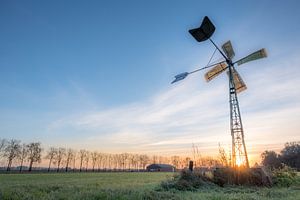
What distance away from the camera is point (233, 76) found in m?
17.7

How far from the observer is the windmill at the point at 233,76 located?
567 inches

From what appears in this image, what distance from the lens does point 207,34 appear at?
1455cm

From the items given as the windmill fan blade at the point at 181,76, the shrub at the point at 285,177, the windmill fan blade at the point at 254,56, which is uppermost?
the windmill fan blade at the point at 254,56

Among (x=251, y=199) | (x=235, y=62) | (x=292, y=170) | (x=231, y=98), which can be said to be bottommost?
(x=251, y=199)

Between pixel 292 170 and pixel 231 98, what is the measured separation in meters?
6.05

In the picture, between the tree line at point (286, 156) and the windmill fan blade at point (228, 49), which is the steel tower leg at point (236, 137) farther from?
the tree line at point (286, 156)

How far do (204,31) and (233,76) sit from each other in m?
4.97

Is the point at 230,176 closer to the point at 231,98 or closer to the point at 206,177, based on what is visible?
the point at 206,177

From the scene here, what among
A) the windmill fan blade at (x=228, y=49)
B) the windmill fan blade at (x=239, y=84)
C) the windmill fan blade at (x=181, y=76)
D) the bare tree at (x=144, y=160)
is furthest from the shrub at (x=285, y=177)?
the bare tree at (x=144, y=160)

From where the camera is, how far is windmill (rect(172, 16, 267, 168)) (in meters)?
14.4

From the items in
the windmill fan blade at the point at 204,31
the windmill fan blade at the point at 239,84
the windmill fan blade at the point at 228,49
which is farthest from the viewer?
the windmill fan blade at the point at 239,84

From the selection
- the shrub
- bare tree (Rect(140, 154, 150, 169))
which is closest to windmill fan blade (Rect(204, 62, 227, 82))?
the shrub

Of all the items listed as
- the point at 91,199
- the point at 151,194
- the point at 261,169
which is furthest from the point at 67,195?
the point at 261,169

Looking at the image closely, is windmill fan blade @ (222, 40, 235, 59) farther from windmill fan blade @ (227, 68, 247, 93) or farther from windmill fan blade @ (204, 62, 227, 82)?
windmill fan blade @ (227, 68, 247, 93)
